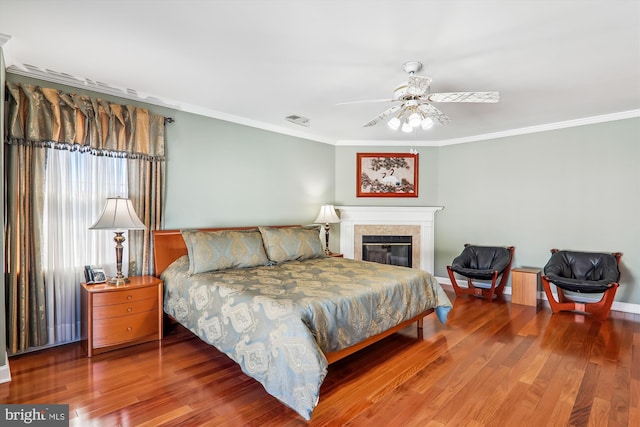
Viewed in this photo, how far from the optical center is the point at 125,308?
10.1 ft

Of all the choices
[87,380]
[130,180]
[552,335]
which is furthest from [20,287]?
[552,335]

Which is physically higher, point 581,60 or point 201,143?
point 581,60

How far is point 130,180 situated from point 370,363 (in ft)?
9.70

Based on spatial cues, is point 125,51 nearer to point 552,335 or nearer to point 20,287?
point 20,287

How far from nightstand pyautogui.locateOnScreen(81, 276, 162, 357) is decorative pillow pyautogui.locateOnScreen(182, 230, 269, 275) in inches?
17.2

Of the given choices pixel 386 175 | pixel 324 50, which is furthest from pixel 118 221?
pixel 386 175

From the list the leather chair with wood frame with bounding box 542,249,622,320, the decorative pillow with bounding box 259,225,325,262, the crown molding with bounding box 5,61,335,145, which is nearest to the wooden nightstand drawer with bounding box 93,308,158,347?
the decorative pillow with bounding box 259,225,325,262

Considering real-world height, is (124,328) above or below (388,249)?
below

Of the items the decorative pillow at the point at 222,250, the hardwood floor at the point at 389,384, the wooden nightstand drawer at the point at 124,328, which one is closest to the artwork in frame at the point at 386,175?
the decorative pillow at the point at 222,250

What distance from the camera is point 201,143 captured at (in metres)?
4.17

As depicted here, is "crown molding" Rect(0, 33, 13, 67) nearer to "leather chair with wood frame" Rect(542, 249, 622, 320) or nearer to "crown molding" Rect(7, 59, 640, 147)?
"crown molding" Rect(7, 59, 640, 147)

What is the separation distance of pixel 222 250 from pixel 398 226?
3354 millimetres

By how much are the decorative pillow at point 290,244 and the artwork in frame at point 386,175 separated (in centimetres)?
185

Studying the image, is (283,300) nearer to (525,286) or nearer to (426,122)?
(426,122)
